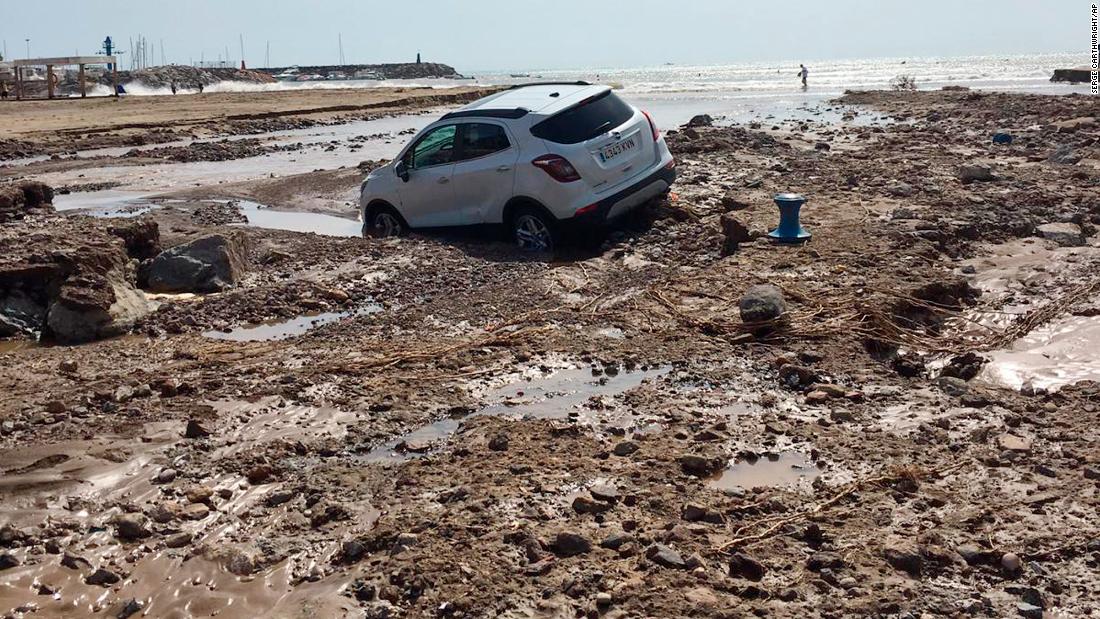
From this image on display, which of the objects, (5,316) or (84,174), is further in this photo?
(84,174)

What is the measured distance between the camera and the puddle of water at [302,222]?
14617mm

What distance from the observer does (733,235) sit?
1129 centimetres

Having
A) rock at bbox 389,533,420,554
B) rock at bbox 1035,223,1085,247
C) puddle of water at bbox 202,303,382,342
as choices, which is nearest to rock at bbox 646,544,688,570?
rock at bbox 389,533,420,554

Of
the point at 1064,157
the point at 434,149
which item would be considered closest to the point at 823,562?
the point at 434,149

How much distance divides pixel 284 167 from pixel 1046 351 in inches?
768

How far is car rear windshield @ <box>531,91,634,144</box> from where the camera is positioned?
36.4ft

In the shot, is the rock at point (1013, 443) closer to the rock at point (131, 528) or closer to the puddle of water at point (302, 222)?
the rock at point (131, 528)

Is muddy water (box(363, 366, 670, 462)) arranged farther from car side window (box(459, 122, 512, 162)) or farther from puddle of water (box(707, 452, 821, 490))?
car side window (box(459, 122, 512, 162))

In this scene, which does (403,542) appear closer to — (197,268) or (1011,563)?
(1011,563)

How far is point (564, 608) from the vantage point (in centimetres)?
415

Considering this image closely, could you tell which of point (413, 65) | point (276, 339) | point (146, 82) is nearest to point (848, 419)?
point (276, 339)

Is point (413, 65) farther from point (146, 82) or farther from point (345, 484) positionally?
point (345, 484)

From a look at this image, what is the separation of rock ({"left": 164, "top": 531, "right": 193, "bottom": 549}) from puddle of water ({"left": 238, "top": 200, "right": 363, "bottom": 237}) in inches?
365

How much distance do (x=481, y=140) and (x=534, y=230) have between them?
50.9 inches
